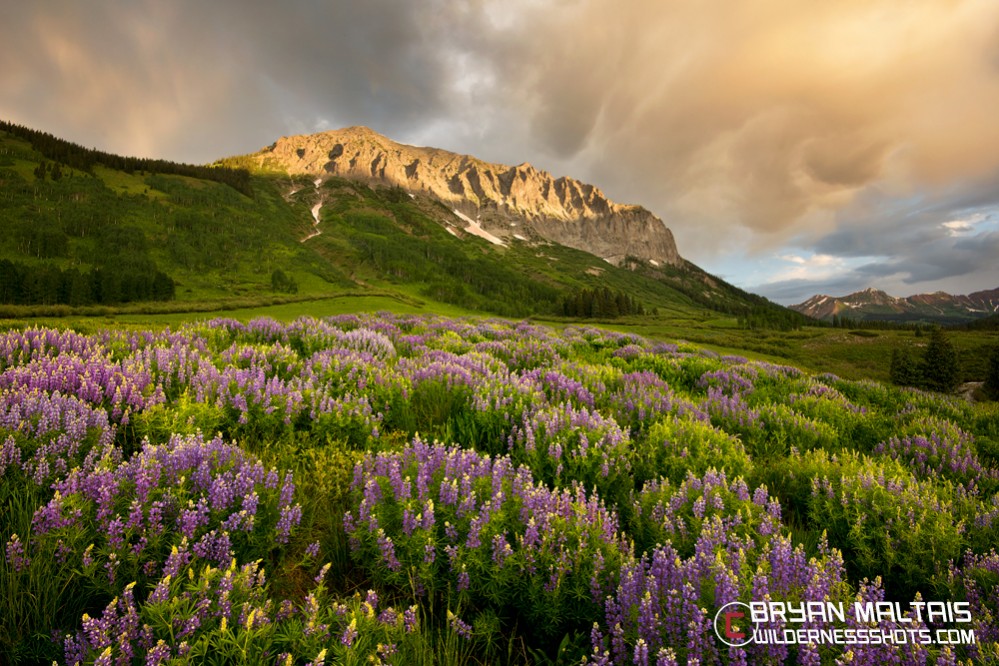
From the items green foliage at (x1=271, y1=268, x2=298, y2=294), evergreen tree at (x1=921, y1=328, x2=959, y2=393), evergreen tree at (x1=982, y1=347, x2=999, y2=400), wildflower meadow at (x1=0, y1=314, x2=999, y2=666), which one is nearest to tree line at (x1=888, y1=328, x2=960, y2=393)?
evergreen tree at (x1=921, y1=328, x2=959, y2=393)

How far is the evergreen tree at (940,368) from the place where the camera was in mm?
58875

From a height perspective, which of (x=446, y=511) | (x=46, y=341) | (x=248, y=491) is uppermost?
(x=46, y=341)

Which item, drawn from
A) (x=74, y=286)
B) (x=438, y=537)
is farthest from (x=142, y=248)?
(x=438, y=537)

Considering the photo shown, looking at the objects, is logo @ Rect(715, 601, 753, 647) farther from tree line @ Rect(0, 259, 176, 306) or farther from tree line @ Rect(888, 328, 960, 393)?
tree line @ Rect(0, 259, 176, 306)

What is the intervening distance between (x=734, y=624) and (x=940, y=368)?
3399 inches

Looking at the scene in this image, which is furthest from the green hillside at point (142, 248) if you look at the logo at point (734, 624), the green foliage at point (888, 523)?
the logo at point (734, 624)

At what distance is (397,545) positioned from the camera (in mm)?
2789

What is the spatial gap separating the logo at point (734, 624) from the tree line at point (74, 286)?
133m

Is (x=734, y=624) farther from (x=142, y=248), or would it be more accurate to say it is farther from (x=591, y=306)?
(x=142, y=248)

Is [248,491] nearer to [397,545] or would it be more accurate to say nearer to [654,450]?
[397,545]

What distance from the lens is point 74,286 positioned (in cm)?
9662

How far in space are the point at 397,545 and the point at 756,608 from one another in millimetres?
2228

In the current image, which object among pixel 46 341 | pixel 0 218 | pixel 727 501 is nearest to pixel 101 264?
pixel 0 218

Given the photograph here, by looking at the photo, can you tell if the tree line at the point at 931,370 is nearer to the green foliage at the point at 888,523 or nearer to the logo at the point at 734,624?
the green foliage at the point at 888,523
